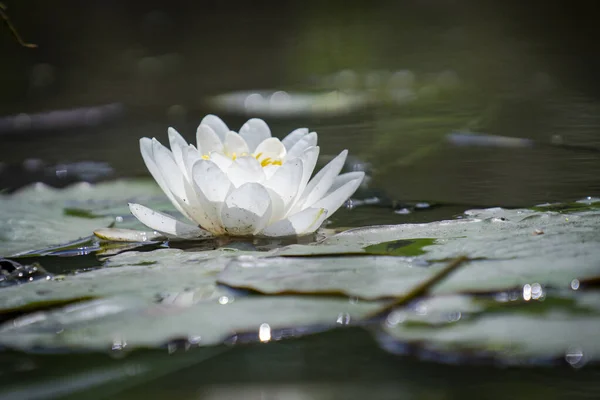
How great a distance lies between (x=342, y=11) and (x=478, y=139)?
609 cm

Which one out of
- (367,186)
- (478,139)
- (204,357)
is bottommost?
(204,357)

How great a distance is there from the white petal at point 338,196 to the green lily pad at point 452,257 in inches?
6.3

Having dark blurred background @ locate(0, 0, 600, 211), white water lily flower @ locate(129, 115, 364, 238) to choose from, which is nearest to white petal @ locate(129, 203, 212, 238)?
white water lily flower @ locate(129, 115, 364, 238)

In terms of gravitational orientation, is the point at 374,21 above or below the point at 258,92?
above

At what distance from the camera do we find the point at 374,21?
24.3ft

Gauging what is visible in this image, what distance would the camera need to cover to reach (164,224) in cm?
152

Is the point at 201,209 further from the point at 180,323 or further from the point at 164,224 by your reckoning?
the point at 180,323

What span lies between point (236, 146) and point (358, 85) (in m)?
2.85

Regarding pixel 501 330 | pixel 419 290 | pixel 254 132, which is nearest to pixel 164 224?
pixel 254 132

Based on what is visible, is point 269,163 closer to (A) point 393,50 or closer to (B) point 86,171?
(B) point 86,171

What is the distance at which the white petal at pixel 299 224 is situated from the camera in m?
1.45

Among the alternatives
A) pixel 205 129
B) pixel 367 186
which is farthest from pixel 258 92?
pixel 205 129

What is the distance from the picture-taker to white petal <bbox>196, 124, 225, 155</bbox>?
155 cm

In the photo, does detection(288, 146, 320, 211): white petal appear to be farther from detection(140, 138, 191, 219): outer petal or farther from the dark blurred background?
the dark blurred background
